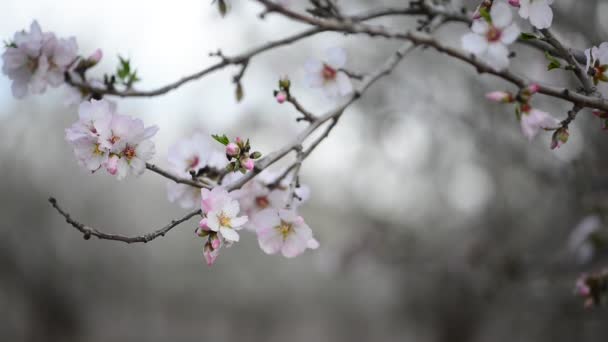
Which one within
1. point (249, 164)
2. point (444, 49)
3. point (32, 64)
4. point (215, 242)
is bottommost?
point (215, 242)

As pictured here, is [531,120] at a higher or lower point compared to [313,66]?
lower

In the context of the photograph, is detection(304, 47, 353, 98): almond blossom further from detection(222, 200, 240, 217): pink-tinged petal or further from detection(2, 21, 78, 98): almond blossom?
detection(2, 21, 78, 98): almond blossom

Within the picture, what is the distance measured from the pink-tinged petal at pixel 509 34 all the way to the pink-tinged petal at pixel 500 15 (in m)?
0.01

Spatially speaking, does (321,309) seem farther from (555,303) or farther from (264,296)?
(555,303)

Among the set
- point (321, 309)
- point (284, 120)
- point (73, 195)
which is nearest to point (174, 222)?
point (284, 120)

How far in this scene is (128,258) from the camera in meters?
9.21

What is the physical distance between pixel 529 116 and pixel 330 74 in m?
0.53

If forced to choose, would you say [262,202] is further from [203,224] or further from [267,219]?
[203,224]

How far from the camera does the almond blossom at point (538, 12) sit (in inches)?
42.0

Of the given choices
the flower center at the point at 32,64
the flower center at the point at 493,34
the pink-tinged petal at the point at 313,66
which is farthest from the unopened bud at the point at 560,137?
the flower center at the point at 32,64

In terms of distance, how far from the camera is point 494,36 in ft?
3.54

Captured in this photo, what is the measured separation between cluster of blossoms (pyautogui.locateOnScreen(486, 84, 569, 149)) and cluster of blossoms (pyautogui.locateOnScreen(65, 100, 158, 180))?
0.73 m

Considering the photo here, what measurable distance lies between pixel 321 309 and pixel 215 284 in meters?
2.36

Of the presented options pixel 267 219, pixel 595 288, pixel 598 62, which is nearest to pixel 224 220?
pixel 267 219
